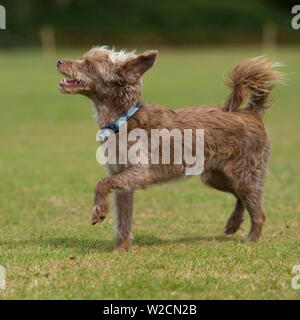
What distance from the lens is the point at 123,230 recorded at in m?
6.99

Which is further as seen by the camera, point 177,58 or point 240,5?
point 240,5

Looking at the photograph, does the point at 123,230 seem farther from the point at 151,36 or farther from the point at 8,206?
the point at 151,36

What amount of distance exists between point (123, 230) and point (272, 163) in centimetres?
644

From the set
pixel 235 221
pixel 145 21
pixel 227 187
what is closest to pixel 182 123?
pixel 227 187

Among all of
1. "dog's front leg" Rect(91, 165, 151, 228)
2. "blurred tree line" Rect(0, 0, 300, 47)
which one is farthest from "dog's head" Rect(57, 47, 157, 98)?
"blurred tree line" Rect(0, 0, 300, 47)

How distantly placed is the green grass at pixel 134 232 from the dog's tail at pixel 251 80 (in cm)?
75

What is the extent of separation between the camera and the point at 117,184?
6.51 meters

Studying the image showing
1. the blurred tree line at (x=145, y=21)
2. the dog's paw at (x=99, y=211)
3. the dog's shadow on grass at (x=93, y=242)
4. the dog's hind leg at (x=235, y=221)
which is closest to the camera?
the dog's paw at (x=99, y=211)

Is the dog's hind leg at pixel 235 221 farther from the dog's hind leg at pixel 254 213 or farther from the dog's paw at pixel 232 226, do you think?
the dog's hind leg at pixel 254 213

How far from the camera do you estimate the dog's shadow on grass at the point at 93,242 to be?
6.90 meters

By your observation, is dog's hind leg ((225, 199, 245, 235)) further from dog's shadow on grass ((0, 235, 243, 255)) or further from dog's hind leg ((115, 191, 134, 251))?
dog's hind leg ((115, 191, 134, 251))

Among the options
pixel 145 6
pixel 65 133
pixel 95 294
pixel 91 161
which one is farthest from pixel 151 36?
pixel 95 294

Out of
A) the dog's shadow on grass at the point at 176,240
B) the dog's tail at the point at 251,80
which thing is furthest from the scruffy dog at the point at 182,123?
the dog's shadow on grass at the point at 176,240
